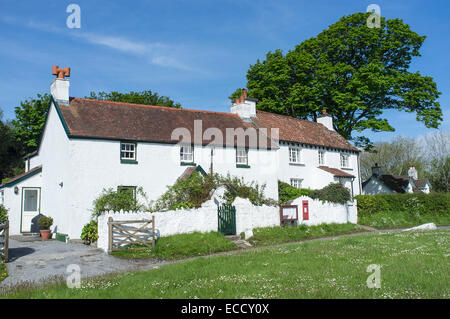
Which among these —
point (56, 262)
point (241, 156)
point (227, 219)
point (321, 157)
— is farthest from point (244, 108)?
point (56, 262)

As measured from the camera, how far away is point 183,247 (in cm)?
1664

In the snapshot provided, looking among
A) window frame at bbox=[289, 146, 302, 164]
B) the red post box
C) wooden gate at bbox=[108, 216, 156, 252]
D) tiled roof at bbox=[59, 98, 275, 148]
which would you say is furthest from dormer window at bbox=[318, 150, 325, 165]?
wooden gate at bbox=[108, 216, 156, 252]

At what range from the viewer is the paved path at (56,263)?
11.5 metres

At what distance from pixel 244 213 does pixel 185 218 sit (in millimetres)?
3444

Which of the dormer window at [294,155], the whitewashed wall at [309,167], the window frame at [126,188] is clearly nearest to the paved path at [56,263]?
the window frame at [126,188]

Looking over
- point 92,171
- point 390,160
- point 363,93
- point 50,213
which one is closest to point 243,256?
point 92,171

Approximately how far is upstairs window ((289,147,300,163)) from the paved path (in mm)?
17358

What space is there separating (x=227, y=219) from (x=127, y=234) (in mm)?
5533

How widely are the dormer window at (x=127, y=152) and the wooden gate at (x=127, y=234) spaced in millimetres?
5461

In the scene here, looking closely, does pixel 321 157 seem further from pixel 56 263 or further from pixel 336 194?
pixel 56 263

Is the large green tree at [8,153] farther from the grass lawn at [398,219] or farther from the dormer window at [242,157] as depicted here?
the grass lawn at [398,219]

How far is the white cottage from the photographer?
20422 mm

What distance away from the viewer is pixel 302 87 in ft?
121
